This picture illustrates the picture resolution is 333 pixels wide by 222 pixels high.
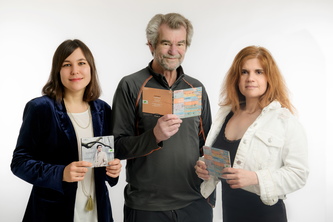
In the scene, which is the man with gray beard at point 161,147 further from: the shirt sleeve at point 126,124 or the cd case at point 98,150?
the cd case at point 98,150

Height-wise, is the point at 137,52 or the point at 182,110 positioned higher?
the point at 137,52

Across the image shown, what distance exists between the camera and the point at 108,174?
7.65ft

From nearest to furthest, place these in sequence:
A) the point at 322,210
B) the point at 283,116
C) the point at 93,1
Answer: the point at 283,116, the point at 322,210, the point at 93,1

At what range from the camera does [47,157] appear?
2.28 meters

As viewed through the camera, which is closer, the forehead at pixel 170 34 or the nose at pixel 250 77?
the nose at pixel 250 77

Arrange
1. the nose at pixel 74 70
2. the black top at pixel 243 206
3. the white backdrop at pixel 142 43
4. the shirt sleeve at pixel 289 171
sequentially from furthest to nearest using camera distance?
the white backdrop at pixel 142 43, the nose at pixel 74 70, the black top at pixel 243 206, the shirt sleeve at pixel 289 171

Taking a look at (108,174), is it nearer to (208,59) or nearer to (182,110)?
(182,110)

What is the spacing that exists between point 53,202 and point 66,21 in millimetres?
2146

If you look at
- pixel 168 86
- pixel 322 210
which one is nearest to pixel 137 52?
pixel 168 86

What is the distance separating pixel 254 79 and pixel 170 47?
62cm

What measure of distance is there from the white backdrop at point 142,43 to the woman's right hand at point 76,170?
1.68 meters

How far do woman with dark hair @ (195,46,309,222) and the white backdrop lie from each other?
1477 mm

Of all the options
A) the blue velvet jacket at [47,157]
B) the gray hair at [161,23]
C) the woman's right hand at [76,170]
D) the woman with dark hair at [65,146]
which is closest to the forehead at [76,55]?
the woman with dark hair at [65,146]

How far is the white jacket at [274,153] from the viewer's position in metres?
2.01
